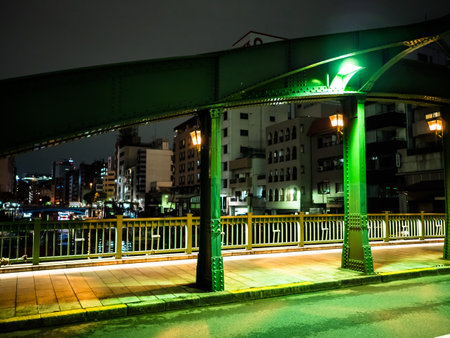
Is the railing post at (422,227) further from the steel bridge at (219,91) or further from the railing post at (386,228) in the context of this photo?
the steel bridge at (219,91)

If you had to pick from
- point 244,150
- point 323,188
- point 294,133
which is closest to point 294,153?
point 294,133

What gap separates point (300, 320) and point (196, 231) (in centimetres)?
726

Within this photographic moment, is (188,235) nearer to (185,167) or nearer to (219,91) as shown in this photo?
(219,91)

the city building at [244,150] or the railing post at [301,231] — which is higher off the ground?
the city building at [244,150]

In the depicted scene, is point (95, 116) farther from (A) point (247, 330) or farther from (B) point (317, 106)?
(B) point (317, 106)

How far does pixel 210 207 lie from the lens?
8516mm

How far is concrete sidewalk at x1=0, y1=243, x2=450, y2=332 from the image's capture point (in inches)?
265

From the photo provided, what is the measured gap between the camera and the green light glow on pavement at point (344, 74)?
9742mm

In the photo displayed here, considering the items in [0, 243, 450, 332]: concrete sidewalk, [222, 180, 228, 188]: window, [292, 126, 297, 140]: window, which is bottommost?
[0, 243, 450, 332]: concrete sidewalk

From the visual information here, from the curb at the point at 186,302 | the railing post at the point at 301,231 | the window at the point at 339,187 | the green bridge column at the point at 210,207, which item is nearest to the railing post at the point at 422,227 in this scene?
the railing post at the point at 301,231

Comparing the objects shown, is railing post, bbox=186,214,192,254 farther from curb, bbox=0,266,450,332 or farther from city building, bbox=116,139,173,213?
city building, bbox=116,139,173,213

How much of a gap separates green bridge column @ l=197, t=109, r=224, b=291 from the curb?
0.57 meters

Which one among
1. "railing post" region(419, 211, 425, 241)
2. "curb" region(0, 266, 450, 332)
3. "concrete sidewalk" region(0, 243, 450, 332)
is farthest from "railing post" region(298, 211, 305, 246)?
"railing post" region(419, 211, 425, 241)

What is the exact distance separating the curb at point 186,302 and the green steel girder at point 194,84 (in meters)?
2.85
